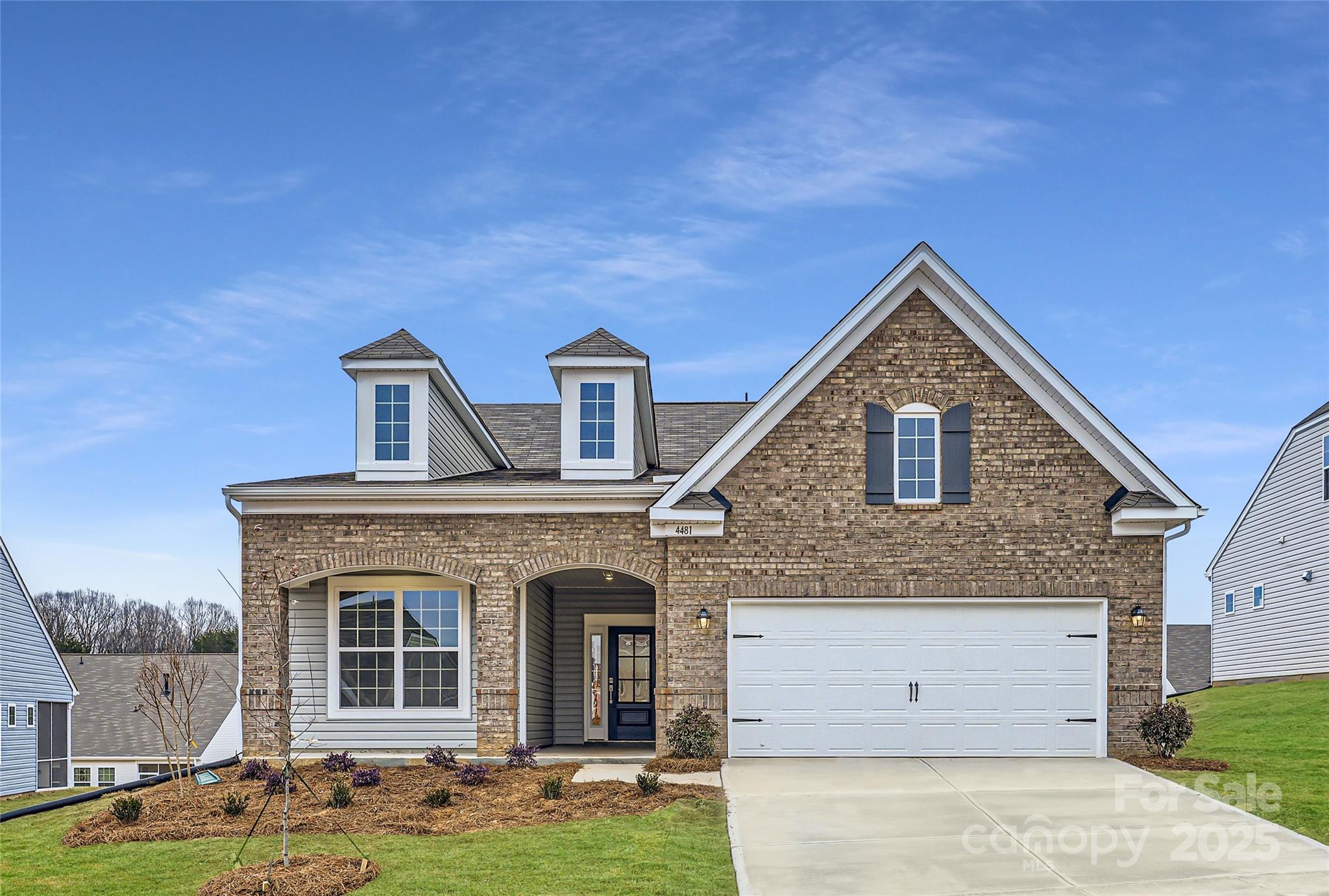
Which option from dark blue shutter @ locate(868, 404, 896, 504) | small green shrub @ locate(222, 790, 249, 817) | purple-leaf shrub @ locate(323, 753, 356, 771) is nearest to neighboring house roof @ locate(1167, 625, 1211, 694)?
dark blue shutter @ locate(868, 404, 896, 504)

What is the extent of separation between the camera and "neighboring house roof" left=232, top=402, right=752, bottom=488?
2086cm

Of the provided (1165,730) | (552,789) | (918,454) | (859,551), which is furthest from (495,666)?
(1165,730)

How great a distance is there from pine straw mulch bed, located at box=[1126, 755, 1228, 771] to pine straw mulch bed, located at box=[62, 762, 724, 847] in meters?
6.24

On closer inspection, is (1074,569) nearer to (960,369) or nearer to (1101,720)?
(1101,720)

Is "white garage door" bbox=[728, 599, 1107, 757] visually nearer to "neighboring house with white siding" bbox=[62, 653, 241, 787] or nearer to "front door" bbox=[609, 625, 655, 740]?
"front door" bbox=[609, 625, 655, 740]

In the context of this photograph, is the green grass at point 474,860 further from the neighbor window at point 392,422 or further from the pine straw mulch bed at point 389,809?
the neighbor window at point 392,422

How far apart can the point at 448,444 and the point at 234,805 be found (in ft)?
24.0

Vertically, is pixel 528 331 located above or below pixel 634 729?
above

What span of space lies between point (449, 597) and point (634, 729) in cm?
538

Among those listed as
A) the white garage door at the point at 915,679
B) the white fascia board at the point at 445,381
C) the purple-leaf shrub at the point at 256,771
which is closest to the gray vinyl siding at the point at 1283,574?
the white garage door at the point at 915,679

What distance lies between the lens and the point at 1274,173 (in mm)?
19312

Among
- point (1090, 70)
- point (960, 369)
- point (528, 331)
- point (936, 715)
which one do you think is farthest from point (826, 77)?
point (936, 715)

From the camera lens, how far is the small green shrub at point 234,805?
12.1m

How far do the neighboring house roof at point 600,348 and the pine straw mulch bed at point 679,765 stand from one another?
6133 mm
